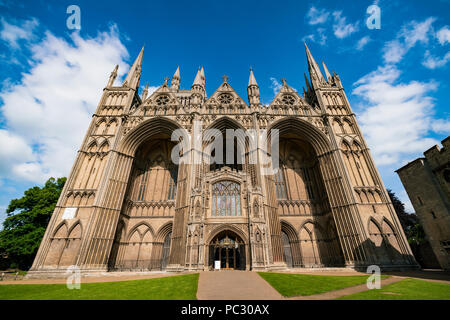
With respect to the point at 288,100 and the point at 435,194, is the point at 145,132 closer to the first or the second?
the point at 288,100

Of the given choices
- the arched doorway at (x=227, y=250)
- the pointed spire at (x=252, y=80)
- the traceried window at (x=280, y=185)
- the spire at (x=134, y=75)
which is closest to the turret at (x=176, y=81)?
the spire at (x=134, y=75)

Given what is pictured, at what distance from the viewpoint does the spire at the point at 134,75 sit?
2759 cm

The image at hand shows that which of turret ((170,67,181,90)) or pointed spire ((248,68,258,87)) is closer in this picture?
pointed spire ((248,68,258,87))

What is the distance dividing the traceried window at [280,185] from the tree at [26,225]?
91.7 ft

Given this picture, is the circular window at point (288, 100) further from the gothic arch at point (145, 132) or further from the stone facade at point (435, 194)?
the stone facade at point (435, 194)

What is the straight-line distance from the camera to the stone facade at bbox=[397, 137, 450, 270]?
40.7 ft

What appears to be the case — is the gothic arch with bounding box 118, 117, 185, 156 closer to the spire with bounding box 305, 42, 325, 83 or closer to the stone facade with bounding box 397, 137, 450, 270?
the stone facade with bounding box 397, 137, 450, 270

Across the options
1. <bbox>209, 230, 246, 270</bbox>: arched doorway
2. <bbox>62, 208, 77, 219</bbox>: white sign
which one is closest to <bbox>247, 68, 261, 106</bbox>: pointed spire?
<bbox>209, 230, 246, 270</bbox>: arched doorway

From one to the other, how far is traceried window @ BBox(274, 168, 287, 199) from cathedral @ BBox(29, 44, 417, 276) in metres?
0.14

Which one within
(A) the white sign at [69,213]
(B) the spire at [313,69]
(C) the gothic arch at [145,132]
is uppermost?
(B) the spire at [313,69]

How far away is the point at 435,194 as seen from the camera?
43.4ft
